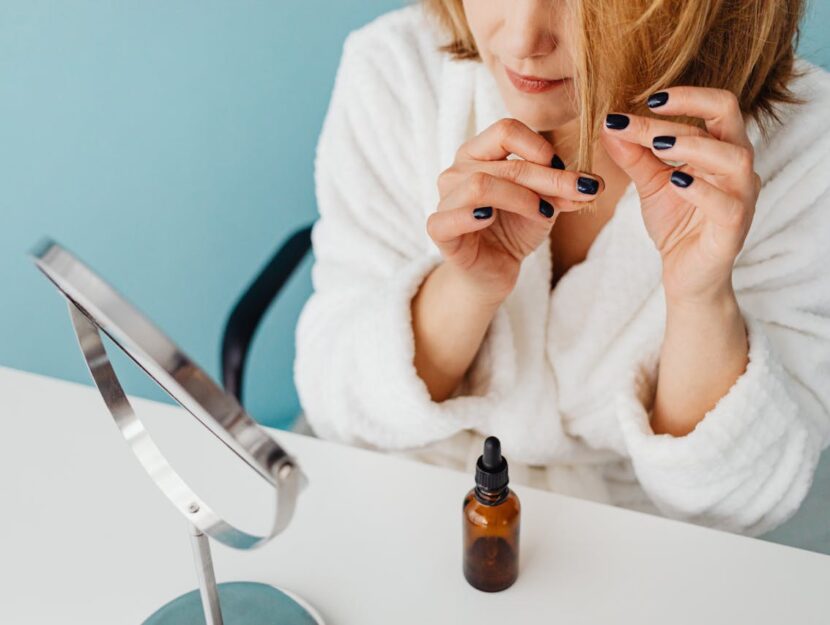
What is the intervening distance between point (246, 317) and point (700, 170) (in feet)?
1.84

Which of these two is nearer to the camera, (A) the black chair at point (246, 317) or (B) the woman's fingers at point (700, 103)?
(B) the woman's fingers at point (700, 103)

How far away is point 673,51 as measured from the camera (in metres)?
0.64

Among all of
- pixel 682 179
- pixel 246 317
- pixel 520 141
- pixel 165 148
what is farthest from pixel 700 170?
pixel 165 148

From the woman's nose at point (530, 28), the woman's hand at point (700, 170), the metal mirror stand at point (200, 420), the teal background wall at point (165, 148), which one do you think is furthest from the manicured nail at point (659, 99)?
the teal background wall at point (165, 148)

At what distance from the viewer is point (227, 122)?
121 cm

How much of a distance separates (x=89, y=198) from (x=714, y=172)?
97cm

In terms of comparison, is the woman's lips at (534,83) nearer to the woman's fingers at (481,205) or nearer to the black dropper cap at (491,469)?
the woman's fingers at (481,205)

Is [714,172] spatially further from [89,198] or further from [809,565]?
[89,198]

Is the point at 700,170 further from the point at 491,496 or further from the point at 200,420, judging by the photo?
the point at 200,420

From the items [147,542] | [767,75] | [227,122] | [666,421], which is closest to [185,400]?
[147,542]

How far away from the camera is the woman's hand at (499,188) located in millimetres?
634

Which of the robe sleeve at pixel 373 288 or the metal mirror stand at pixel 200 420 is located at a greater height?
the metal mirror stand at pixel 200 420

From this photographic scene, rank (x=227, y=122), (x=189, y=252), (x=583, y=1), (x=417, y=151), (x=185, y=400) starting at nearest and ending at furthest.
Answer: (x=185, y=400), (x=583, y=1), (x=417, y=151), (x=227, y=122), (x=189, y=252)

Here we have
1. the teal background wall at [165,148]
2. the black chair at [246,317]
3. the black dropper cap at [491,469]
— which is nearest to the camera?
the black dropper cap at [491,469]
